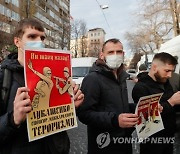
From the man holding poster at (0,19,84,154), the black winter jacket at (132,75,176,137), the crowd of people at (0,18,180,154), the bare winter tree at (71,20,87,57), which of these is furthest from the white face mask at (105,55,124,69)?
the bare winter tree at (71,20,87,57)

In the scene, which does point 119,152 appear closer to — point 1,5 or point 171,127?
point 171,127

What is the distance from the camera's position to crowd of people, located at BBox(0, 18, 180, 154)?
1.85 m

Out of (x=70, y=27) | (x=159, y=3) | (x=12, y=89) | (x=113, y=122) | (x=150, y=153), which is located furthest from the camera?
(x=70, y=27)

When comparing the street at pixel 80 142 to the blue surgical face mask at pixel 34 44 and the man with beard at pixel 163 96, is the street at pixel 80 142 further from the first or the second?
the blue surgical face mask at pixel 34 44

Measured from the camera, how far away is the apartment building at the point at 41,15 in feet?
103

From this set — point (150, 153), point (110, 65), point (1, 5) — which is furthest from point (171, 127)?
point (1, 5)

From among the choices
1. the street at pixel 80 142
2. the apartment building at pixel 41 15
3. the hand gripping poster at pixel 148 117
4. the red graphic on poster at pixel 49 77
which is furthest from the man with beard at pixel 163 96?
the street at pixel 80 142

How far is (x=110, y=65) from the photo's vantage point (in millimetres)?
2756

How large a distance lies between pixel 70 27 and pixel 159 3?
30.8m

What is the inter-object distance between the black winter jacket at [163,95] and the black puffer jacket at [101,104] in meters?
0.44

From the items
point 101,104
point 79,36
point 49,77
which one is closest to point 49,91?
point 49,77

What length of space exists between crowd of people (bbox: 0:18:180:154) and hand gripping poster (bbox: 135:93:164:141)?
Answer: 0.15 meters

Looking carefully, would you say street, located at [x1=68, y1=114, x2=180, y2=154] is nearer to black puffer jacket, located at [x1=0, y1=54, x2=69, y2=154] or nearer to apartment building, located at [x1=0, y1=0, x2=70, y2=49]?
apartment building, located at [x1=0, y1=0, x2=70, y2=49]

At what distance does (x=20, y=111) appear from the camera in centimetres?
165
